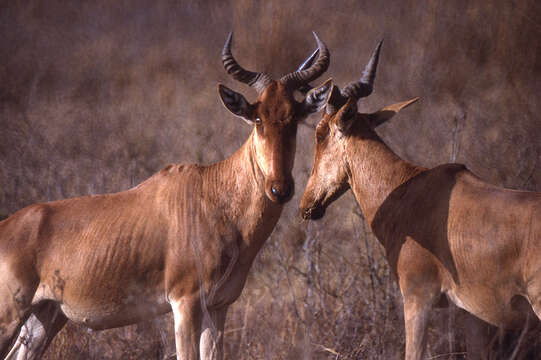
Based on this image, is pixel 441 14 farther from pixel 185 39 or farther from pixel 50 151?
pixel 50 151

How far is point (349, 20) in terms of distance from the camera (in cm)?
1340

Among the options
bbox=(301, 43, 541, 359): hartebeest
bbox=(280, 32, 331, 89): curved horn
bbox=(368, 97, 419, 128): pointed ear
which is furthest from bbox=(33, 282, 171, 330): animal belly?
bbox=(368, 97, 419, 128): pointed ear

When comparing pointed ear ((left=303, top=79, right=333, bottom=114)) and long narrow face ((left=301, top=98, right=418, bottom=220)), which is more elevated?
pointed ear ((left=303, top=79, right=333, bottom=114))

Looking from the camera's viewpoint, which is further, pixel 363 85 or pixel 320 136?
pixel 363 85

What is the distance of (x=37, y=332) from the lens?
20.3 feet

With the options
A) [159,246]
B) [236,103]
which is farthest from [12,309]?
[236,103]

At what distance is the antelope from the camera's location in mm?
5574

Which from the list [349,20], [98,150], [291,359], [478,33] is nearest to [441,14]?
[478,33]

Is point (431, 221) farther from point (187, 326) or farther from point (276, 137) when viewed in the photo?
point (187, 326)

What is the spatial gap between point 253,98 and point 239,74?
663 cm

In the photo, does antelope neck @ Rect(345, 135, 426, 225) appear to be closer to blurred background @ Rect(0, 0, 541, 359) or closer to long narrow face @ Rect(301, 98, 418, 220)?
long narrow face @ Rect(301, 98, 418, 220)

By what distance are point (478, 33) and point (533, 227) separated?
26.1 feet

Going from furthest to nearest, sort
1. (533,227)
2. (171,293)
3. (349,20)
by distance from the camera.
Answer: (349,20) < (171,293) < (533,227)

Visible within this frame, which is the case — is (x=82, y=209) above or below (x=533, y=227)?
above
